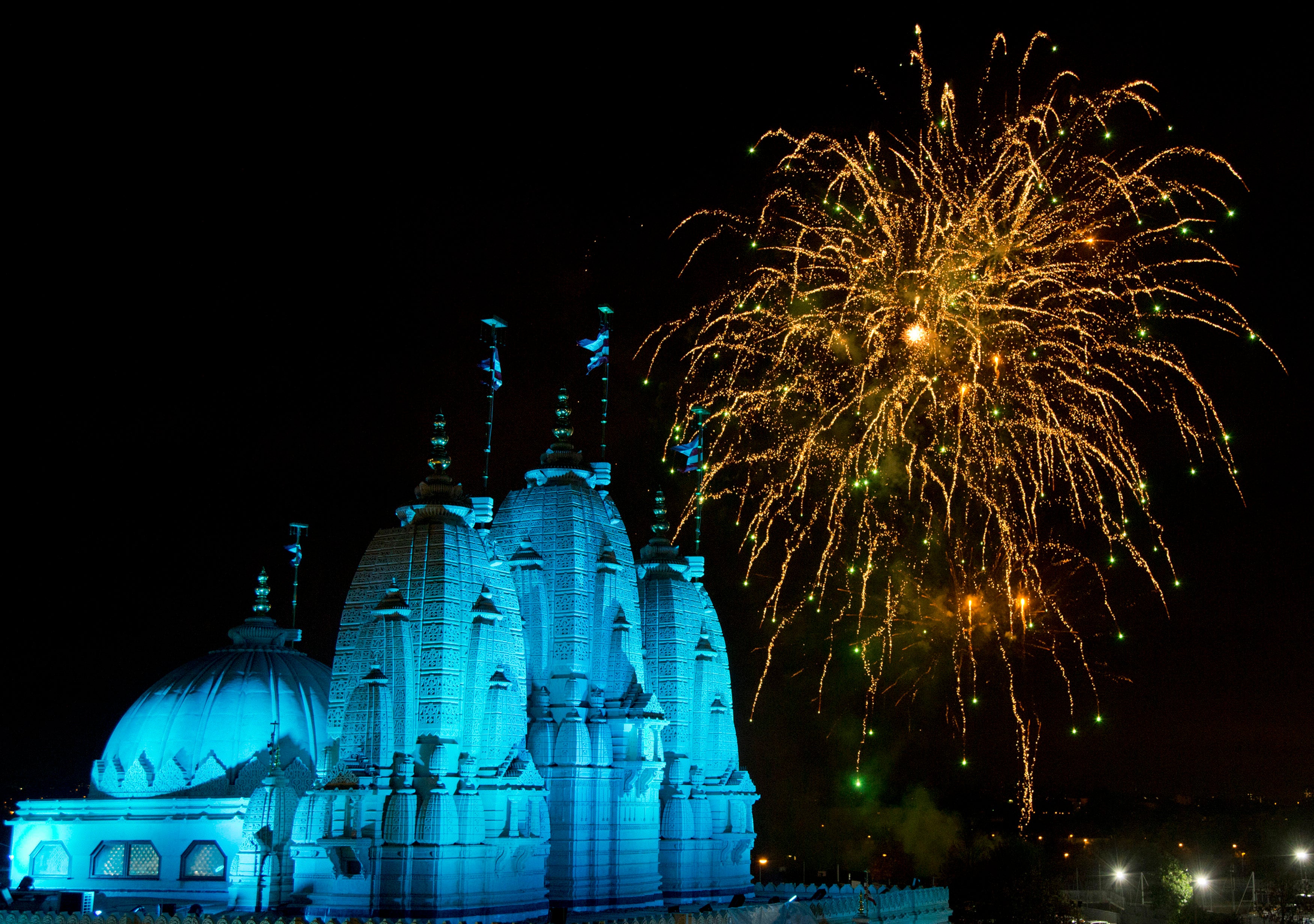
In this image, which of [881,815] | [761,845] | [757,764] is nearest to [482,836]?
[757,764]

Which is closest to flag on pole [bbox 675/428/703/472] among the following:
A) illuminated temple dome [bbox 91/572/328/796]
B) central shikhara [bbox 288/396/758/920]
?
central shikhara [bbox 288/396/758/920]

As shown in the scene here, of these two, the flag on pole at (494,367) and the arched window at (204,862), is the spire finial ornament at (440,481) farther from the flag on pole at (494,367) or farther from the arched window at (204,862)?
the arched window at (204,862)

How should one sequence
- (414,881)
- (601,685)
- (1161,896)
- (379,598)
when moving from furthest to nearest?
(1161,896) < (601,685) < (379,598) < (414,881)

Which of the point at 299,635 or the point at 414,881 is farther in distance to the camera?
the point at 299,635

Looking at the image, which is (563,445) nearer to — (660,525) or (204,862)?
(660,525)

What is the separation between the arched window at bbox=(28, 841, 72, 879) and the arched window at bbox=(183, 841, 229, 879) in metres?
5.61

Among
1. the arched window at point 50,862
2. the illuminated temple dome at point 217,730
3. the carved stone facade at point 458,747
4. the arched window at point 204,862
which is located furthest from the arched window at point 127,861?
the illuminated temple dome at point 217,730

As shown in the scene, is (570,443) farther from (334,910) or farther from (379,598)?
(334,910)

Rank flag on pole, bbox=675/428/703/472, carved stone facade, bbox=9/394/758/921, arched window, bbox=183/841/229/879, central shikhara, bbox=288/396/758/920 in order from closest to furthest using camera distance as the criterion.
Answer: central shikhara, bbox=288/396/758/920 → carved stone facade, bbox=9/394/758/921 → arched window, bbox=183/841/229/879 → flag on pole, bbox=675/428/703/472

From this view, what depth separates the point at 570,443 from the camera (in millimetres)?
50188

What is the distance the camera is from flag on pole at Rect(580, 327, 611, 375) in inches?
1964

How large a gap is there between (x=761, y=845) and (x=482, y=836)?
3960 centimetres

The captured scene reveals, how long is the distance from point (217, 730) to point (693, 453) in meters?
21.6

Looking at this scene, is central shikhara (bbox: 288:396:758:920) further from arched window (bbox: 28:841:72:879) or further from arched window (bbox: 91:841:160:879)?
arched window (bbox: 28:841:72:879)
